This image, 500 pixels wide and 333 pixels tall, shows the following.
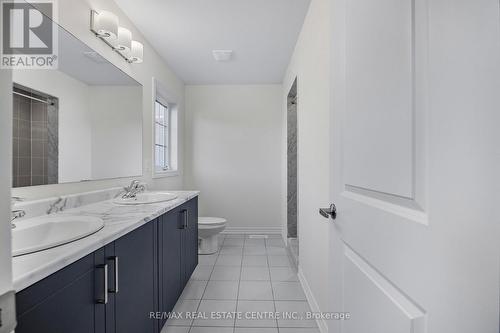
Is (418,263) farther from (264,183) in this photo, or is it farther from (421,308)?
(264,183)

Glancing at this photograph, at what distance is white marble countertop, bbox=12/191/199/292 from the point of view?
0.63m

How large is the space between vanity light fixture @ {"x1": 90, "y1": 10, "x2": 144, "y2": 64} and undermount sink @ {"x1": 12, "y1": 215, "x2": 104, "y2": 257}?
1292 mm

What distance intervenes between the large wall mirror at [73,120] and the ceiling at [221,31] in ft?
1.92

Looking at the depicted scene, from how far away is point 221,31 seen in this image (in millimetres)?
2404

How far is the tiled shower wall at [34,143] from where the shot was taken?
3.88 feet

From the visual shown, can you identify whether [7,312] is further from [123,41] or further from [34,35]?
[123,41]

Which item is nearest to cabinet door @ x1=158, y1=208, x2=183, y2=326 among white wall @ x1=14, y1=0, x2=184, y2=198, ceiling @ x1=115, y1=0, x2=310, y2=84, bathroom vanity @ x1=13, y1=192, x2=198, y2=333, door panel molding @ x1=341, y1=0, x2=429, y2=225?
bathroom vanity @ x1=13, y1=192, x2=198, y2=333

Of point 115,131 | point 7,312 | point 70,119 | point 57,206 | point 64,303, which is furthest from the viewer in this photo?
point 115,131

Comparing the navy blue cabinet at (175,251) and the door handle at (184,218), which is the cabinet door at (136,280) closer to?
the navy blue cabinet at (175,251)

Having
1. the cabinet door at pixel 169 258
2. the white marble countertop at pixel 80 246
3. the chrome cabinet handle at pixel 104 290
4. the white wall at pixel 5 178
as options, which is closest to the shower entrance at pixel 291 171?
the cabinet door at pixel 169 258

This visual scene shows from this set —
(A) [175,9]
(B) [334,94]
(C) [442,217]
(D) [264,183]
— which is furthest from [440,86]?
(D) [264,183]

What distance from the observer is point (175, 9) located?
2061mm

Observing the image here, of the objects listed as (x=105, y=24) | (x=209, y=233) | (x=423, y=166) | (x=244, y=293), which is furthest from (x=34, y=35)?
(x=209, y=233)

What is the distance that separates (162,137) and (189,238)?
5.29 ft
